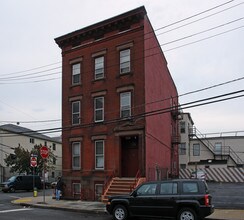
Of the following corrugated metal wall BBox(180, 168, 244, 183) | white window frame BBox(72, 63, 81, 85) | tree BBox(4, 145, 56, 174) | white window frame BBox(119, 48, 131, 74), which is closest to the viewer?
white window frame BBox(119, 48, 131, 74)

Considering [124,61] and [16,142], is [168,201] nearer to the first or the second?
[124,61]

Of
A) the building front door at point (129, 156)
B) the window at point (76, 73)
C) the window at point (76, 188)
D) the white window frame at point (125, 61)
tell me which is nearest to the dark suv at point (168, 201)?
the building front door at point (129, 156)

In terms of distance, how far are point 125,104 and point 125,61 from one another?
2.96m

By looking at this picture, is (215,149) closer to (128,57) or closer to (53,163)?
(53,163)

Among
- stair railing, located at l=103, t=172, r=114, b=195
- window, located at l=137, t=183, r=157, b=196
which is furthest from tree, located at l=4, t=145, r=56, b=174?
window, located at l=137, t=183, r=157, b=196

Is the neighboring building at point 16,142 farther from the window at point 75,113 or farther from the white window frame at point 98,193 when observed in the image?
the white window frame at point 98,193

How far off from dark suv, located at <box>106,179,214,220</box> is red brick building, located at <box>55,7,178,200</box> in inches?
319

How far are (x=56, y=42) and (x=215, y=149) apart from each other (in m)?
35.5

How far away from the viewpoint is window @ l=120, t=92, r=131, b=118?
82.3 ft

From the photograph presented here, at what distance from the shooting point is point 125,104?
2528 centimetres

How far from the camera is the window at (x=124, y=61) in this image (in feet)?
83.9

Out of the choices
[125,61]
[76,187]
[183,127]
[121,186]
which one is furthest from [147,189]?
[183,127]

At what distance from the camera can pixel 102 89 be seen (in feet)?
86.5

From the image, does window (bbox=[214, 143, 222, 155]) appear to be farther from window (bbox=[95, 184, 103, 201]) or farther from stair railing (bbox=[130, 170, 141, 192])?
stair railing (bbox=[130, 170, 141, 192])
